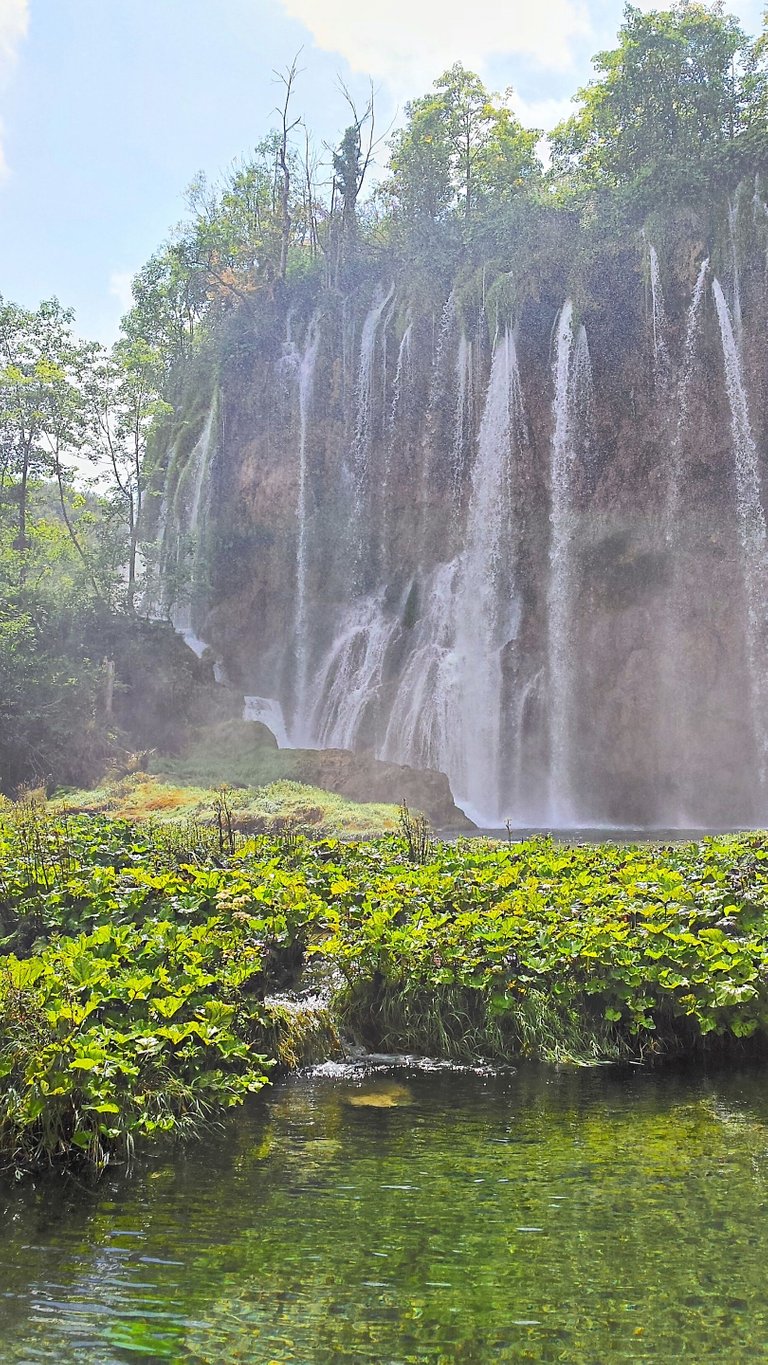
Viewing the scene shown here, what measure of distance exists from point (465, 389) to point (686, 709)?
10.2 m

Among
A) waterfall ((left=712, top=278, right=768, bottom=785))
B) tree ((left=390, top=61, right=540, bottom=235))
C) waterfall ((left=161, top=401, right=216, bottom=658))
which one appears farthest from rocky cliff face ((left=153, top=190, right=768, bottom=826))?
tree ((left=390, top=61, right=540, bottom=235))

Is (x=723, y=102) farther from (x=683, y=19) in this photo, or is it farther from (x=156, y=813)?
(x=156, y=813)

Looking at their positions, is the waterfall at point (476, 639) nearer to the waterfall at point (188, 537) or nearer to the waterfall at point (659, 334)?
the waterfall at point (659, 334)

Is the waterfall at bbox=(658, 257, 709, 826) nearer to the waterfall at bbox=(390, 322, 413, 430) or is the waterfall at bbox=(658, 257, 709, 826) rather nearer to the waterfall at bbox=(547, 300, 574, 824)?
the waterfall at bbox=(547, 300, 574, 824)

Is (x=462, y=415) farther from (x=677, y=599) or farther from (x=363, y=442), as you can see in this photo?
(x=677, y=599)

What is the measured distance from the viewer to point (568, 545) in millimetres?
25703

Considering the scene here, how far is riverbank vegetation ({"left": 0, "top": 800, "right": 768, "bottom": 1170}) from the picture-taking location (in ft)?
15.6

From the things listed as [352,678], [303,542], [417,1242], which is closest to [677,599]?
[352,678]

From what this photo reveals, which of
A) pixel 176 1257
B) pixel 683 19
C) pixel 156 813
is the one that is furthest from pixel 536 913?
pixel 683 19

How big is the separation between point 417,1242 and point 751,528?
22.2m

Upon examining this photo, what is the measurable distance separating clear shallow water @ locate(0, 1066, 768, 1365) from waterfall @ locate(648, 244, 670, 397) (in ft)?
73.1

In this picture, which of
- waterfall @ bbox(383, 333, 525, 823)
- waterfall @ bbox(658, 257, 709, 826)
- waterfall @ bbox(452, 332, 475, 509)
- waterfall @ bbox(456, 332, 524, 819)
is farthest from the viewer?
waterfall @ bbox(452, 332, 475, 509)

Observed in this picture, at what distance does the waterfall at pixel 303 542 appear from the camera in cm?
3064

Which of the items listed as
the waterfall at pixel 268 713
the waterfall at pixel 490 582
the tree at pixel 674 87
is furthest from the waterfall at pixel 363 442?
the tree at pixel 674 87
